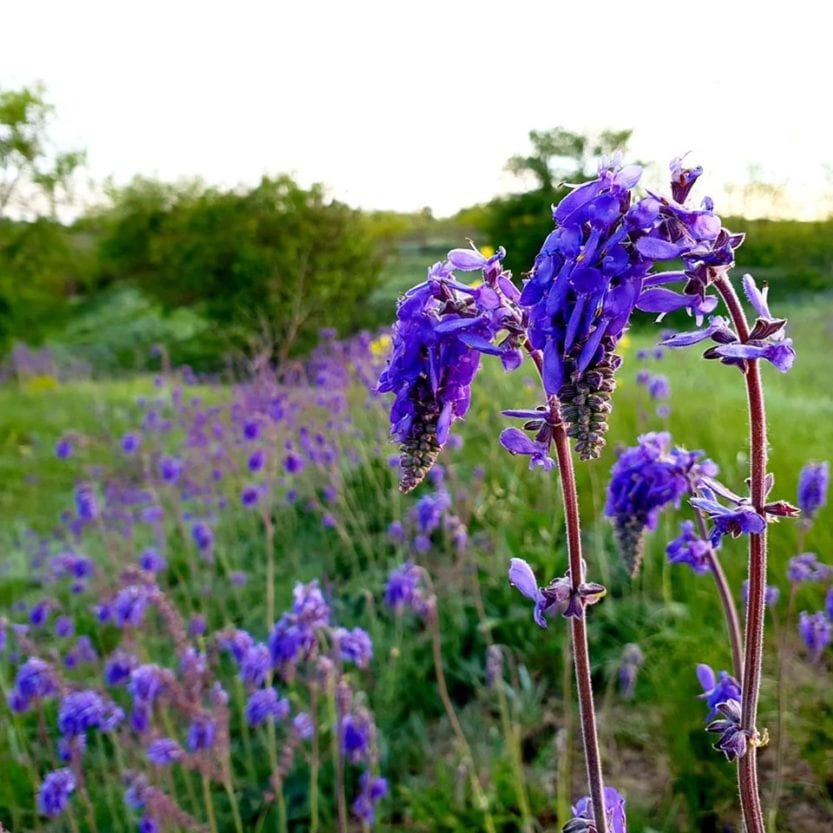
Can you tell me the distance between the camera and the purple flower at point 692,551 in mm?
1521

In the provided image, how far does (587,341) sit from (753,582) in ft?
1.20

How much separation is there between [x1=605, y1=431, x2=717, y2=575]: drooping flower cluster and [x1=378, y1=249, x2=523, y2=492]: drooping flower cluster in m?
0.70

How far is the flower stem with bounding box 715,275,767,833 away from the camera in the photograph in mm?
914

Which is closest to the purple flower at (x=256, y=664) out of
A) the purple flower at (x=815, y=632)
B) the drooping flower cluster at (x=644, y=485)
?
the drooping flower cluster at (x=644, y=485)

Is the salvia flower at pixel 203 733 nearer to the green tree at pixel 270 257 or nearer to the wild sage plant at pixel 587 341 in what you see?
the wild sage plant at pixel 587 341

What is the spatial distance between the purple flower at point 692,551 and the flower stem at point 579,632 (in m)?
0.55

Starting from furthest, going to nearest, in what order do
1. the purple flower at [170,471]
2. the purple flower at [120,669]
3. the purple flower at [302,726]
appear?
the purple flower at [170,471] → the purple flower at [120,669] → the purple flower at [302,726]

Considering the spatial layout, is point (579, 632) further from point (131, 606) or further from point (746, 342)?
point (131, 606)

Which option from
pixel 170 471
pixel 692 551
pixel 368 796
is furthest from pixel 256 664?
pixel 170 471

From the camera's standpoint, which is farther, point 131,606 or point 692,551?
point 131,606

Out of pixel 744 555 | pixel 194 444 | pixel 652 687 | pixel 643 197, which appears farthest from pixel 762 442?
pixel 194 444

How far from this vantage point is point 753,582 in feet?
3.13

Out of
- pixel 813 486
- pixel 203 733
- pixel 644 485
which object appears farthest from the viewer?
pixel 203 733

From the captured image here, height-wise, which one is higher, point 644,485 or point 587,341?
point 587,341
